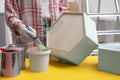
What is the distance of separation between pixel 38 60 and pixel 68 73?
143 mm

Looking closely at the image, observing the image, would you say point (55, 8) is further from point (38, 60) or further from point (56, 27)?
point (38, 60)

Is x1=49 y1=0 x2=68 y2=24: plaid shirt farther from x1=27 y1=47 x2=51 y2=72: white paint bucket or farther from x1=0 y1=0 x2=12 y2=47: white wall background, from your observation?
x1=0 y1=0 x2=12 y2=47: white wall background

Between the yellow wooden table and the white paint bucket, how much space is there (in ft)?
0.08

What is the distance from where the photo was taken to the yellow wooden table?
0.83 meters

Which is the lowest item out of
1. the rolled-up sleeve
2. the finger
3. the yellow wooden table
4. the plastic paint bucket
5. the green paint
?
the yellow wooden table

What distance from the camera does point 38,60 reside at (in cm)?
90

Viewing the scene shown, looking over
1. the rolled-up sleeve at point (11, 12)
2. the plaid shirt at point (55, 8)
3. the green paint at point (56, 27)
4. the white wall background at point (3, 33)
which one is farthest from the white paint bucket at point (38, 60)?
the white wall background at point (3, 33)

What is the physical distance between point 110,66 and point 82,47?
15 centimetres

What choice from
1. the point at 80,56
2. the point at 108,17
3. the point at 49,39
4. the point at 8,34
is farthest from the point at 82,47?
the point at 8,34

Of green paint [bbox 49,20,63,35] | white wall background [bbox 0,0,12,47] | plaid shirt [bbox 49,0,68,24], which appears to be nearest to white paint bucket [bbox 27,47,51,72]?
green paint [bbox 49,20,63,35]

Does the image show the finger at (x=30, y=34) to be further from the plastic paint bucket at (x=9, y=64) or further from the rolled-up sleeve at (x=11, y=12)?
the rolled-up sleeve at (x=11, y=12)

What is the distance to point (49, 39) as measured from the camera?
1.06 metres

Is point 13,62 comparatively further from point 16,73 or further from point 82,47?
point 82,47

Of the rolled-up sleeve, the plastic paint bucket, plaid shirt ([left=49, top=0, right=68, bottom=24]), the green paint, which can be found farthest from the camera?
plaid shirt ([left=49, top=0, right=68, bottom=24])
